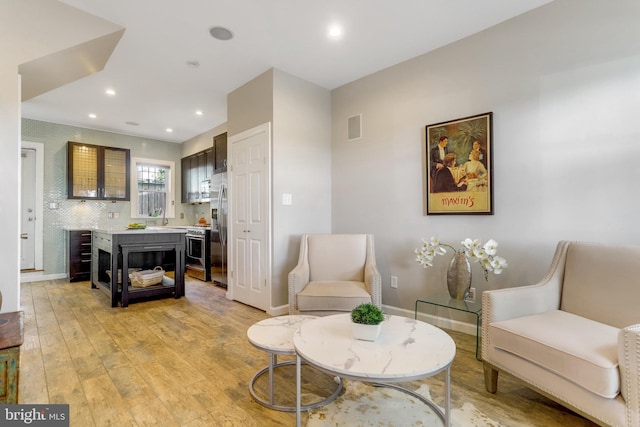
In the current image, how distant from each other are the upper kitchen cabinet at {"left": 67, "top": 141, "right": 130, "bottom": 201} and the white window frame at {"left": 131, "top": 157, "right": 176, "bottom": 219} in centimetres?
17

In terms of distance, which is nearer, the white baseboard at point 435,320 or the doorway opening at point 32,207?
the white baseboard at point 435,320

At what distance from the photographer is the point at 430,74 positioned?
9.92 feet

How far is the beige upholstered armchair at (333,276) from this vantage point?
252 cm

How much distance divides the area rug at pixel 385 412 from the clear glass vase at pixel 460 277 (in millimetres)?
916

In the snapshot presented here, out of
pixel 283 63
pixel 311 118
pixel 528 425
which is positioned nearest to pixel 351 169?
pixel 311 118

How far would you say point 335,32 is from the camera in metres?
2.73

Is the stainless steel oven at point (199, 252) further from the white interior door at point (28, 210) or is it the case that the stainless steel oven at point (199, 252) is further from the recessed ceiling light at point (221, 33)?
the recessed ceiling light at point (221, 33)

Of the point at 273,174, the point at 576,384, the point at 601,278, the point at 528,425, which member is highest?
the point at 273,174

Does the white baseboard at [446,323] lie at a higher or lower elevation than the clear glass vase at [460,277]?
lower

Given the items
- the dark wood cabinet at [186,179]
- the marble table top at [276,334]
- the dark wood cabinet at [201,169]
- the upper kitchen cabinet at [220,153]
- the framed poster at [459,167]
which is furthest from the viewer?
the dark wood cabinet at [186,179]

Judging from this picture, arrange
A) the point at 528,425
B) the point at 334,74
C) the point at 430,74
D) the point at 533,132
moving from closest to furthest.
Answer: the point at 528,425 < the point at 533,132 < the point at 430,74 < the point at 334,74

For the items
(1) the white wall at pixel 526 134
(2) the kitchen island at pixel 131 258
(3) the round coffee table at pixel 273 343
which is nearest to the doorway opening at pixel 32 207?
(2) the kitchen island at pixel 131 258

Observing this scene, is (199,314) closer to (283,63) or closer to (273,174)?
(273,174)

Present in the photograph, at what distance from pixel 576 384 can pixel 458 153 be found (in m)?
1.92
